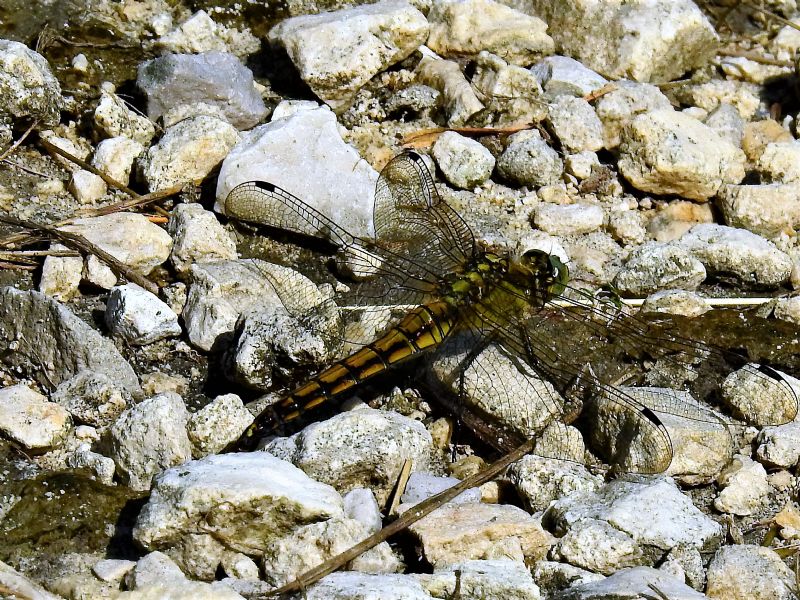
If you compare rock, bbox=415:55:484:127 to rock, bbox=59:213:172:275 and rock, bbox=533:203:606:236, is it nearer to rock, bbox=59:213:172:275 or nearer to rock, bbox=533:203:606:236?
rock, bbox=533:203:606:236

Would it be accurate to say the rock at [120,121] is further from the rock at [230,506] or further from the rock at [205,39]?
the rock at [230,506]

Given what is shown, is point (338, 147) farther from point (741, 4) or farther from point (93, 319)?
point (741, 4)

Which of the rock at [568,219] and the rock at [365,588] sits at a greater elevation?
the rock at [568,219]

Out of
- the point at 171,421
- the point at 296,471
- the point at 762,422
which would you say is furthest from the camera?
the point at 762,422

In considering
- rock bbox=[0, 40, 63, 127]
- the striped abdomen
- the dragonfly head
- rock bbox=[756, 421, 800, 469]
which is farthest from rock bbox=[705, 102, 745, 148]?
rock bbox=[0, 40, 63, 127]

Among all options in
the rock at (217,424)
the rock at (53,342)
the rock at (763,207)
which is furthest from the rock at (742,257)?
the rock at (53,342)

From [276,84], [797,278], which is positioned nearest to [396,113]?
[276,84]

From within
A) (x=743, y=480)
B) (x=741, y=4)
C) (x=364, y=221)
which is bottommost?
(x=743, y=480)
